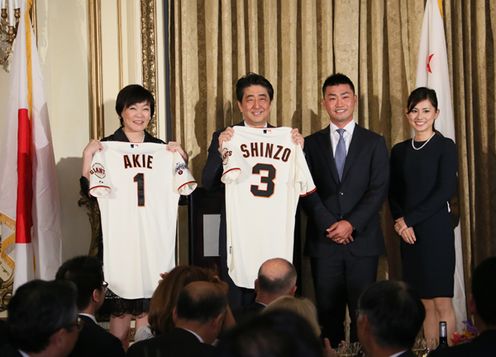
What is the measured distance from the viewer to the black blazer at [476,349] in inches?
107

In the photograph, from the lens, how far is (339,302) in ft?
17.5

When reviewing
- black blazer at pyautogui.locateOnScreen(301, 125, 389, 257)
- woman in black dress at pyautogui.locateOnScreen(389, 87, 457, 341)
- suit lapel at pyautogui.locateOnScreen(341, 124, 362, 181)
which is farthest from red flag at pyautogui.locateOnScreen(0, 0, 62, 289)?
woman in black dress at pyautogui.locateOnScreen(389, 87, 457, 341)

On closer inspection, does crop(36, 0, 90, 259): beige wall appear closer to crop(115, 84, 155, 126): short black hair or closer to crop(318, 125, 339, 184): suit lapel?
crop(115, 84, 155, 126): short black hair

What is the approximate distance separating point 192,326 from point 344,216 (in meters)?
2.48

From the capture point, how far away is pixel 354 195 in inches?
211

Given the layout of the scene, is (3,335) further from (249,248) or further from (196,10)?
(196,10)

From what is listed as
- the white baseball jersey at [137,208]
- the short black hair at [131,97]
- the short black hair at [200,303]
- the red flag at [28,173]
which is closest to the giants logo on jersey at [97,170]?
the white baseball jersey at [137,208]

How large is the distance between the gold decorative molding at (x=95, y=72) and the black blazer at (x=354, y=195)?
1.71 meters

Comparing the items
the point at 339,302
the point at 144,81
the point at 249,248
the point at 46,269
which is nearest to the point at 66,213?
the point at 46,269

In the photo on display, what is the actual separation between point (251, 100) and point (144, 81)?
3.67ft

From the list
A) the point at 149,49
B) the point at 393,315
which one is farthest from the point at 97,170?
the point at 393,315

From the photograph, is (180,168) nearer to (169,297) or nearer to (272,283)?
(272,283)

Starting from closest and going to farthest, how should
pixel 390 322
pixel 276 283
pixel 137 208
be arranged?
pixel 390 322, pixel 276 283, pixel 137 208

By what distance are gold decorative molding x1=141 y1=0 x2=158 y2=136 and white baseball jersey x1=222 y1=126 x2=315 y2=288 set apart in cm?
120
